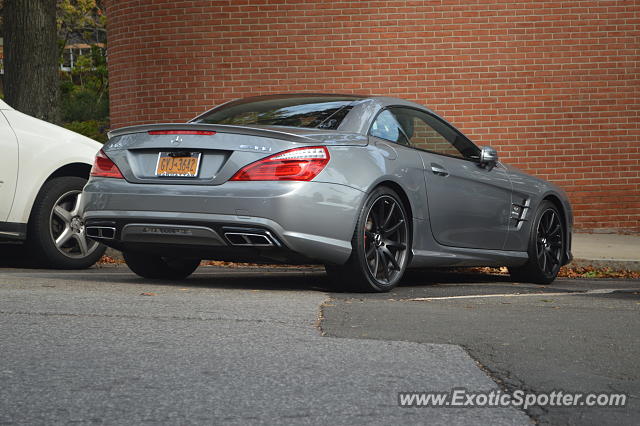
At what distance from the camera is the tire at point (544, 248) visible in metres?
8.98

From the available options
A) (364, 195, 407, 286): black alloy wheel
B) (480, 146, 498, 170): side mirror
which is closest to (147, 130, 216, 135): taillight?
(364, 195, 407, 286): black alloy wheel

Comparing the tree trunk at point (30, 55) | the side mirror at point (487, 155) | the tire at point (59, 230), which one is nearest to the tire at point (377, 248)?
the side mirror at point (487, 155)

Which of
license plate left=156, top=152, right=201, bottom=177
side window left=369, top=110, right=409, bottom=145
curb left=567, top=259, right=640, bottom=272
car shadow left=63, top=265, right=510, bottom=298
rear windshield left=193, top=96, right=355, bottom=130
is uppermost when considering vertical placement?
rear windshield left=193, top=96, right=355, bottom=130

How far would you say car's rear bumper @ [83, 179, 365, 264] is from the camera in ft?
21.3

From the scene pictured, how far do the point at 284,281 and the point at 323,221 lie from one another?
1719 millimetres

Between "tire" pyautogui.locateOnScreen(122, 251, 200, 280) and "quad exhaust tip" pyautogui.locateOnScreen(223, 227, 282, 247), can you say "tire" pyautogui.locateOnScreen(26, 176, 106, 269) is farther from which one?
"quad exhaust tip" pyautogui.locateOnScreen(223, 227, 282, 247)

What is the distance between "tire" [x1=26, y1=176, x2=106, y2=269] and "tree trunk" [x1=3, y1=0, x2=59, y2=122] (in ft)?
13.3

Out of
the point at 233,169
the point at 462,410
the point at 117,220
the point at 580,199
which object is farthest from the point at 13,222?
the point at 580,199

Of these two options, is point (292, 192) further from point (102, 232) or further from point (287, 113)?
point (102, 232)

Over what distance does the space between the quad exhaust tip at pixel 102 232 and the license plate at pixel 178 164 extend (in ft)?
1.64

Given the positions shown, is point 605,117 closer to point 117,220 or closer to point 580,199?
point 580,199

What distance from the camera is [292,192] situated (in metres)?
6.50

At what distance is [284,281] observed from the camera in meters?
A: 8.27

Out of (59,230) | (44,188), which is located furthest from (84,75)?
(44,188)
